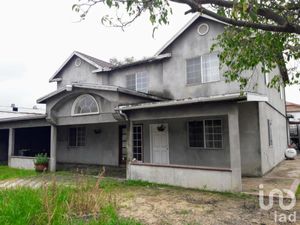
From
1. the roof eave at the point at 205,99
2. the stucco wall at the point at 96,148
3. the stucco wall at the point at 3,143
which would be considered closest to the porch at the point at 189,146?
the roof eave at the point at 205,99

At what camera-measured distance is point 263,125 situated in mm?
12102

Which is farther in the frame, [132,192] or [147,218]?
[132,192]

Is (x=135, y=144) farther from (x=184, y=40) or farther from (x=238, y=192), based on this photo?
(x=238, y=192)

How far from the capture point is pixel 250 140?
452 inches

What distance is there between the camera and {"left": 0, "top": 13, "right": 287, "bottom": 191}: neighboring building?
960cm

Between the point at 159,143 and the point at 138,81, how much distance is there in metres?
4.00

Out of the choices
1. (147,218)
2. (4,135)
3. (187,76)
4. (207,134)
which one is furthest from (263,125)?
(4,135)

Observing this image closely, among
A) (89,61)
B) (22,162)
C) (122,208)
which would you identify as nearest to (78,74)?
(89,61)

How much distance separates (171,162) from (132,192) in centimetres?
462

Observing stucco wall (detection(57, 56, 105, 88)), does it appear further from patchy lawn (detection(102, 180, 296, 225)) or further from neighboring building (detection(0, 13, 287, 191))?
patchy lawn (detection(102, 180, 296, 225))

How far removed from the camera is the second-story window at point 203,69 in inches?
496

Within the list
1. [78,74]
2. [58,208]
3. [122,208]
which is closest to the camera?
[58,208]

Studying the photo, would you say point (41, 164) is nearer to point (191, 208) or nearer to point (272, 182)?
point (191, 208)

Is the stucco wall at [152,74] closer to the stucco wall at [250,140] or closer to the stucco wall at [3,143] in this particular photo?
the stucco wall at [250,140]
